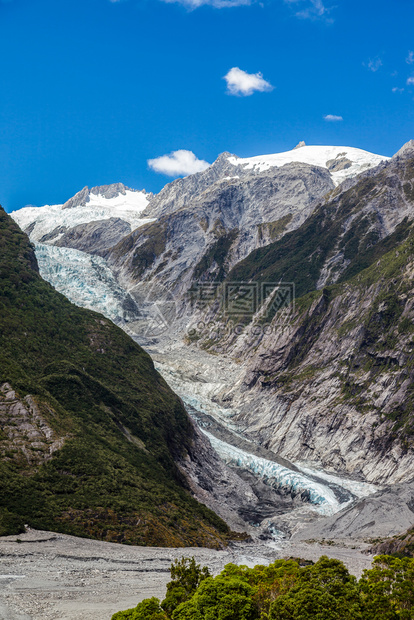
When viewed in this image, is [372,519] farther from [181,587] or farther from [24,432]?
[181,587]

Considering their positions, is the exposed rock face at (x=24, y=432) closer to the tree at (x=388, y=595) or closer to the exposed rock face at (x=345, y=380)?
the tree at (x=388, y=595)

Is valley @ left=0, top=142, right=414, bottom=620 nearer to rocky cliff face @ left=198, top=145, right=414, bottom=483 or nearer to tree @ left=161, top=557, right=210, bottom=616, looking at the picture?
rocky cliff face @ left=198, top=145, right=414, bottom=483

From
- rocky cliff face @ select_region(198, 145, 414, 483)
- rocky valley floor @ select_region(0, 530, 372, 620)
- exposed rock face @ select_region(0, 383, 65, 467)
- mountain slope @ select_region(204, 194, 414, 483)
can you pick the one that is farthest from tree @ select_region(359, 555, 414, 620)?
rocky cliff face @ select_region(198, 145, 414, 483)

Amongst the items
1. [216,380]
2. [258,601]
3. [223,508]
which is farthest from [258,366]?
[258,601]

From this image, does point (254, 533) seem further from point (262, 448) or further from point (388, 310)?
point (388, 310)

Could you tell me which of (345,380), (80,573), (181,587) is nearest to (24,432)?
(80,573)

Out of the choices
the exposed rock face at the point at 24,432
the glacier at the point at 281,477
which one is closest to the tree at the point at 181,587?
the exposed rock face at the point at 24,432
